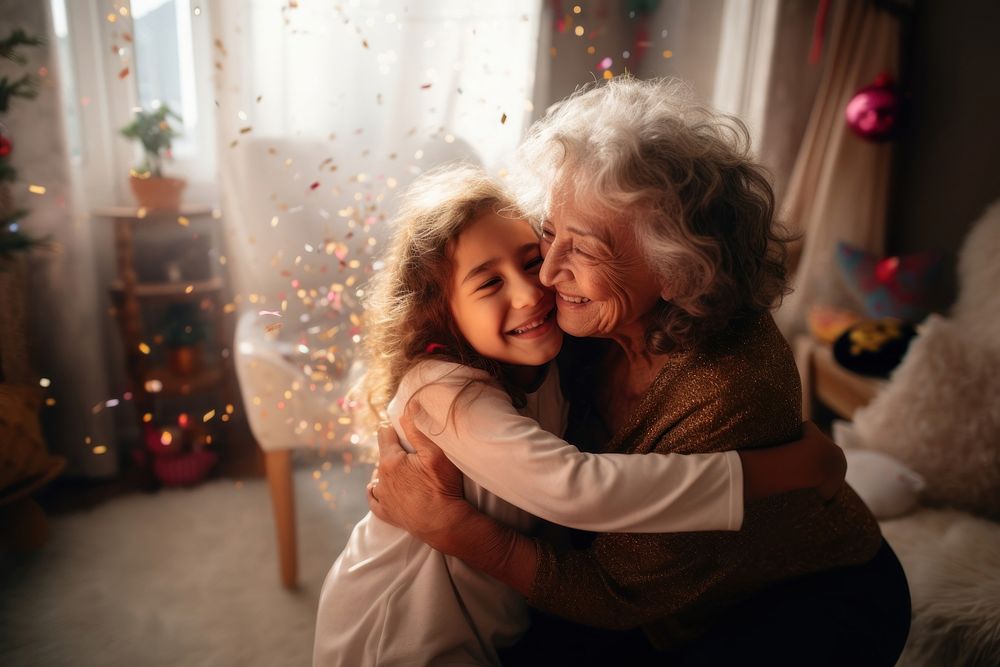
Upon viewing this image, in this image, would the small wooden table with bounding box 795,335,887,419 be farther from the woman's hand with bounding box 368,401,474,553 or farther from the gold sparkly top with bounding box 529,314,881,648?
the woman's hand with bounding box 368,401,474,553

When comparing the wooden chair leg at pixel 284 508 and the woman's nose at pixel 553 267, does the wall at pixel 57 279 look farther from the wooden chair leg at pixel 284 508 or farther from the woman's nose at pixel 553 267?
the woman's nose at pixel 553 267

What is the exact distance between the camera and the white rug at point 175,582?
5.75ft

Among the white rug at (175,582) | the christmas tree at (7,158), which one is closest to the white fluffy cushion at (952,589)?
the white rug at (175,582)

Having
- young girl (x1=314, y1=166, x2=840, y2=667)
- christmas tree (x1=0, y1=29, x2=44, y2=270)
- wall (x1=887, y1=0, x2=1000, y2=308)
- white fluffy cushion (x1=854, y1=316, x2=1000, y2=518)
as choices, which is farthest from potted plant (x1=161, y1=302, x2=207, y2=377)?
wall (x1=887, y1=0, x2=1000, y2=308)

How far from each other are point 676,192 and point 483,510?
1.95ft

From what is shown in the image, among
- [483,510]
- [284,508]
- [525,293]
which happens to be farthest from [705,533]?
[284,508]

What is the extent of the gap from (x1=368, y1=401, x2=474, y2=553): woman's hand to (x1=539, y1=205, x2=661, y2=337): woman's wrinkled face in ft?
0.98

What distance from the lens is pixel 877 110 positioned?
105 inches

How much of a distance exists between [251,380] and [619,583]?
4.08 feet

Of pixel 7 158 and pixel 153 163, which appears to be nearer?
pixel 7 158

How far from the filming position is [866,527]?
3.70ft

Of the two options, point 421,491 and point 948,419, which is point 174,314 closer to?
point 421,491

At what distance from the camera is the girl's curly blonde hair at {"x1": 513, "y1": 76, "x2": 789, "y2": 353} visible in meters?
0.94

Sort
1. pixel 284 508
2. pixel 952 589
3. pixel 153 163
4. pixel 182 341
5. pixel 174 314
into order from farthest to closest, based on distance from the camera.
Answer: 1. pixel 174 314
2. pixel 182 341
3. pixel 153 163
4. pixel 284 508
5. pixel 952 589
